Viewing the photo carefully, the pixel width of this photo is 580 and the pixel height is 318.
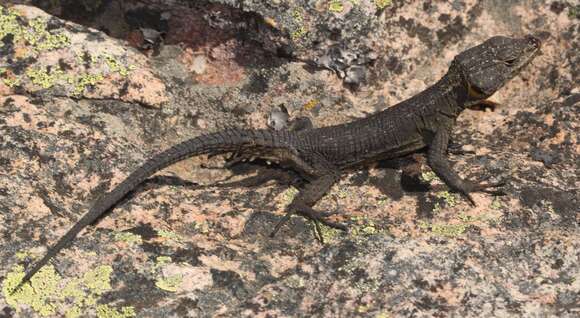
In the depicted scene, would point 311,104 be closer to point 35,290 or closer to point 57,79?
point 57,79

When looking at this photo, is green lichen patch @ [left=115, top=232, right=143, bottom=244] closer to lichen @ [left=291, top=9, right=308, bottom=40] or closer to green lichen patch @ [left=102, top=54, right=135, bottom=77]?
green lichen patch @ [left=102, top=54, right=135, bottom=77]

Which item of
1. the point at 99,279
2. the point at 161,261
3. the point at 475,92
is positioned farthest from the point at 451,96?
the point at 99,279

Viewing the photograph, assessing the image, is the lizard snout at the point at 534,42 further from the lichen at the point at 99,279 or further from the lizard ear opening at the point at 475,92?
the lichen at the point at 99,279

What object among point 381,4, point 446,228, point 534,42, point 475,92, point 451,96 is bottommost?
point 446,228

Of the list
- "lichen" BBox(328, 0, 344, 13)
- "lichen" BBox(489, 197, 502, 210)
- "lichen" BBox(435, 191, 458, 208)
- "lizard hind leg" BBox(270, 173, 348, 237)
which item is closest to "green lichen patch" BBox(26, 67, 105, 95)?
"lizard hind leg" BBox(270, 173, 348, 237)

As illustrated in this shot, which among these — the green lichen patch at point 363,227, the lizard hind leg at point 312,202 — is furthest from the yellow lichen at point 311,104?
the green lichen patch at point 363,227

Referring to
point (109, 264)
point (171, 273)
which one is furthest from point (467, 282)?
point (109, 264)

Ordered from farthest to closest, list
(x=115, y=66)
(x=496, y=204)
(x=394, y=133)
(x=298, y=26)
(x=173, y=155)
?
1. (x=298, y=26)
2. (x=115, y=66)
3. (x=394, y=133)
4. (x=173, y=155)
5. (x=496, y=204)

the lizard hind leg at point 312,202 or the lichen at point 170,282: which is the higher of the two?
the lizard hind leg at point 312,202
